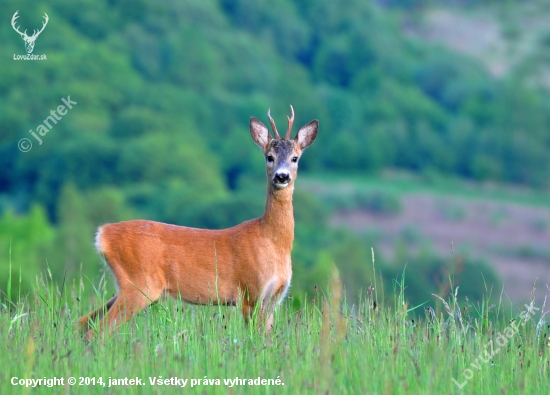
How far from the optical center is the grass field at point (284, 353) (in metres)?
7.04

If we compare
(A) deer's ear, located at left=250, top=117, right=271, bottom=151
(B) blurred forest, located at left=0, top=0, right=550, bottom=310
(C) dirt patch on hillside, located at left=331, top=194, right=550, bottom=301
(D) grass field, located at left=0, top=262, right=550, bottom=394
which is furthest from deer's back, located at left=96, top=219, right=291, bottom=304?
(C) dirt patch on hillside, located at left=331, top=194, right=550, bottom=301

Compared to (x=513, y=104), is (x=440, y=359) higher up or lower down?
lower down

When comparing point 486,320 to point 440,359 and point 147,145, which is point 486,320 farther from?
point 147,145

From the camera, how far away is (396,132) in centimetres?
12800

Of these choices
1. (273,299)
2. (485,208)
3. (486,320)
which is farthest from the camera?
(485,208)

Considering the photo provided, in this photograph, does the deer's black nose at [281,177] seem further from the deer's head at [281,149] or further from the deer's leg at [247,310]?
the deer's leg at [247,310]

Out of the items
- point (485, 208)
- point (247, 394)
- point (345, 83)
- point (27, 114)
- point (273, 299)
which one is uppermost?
point (345, 83)

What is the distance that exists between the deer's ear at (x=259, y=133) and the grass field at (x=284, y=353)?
2168 mm

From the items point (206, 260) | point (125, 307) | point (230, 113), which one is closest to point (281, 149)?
point (206, 260)

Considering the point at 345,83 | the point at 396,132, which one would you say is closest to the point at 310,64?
the point at 345,83

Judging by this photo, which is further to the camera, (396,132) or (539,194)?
(396,132)

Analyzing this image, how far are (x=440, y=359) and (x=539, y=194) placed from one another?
371 ft

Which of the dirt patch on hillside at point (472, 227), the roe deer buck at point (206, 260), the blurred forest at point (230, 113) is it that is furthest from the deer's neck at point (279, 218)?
the dirt patch on hillside at point (472, 227)

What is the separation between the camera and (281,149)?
33.2ft
